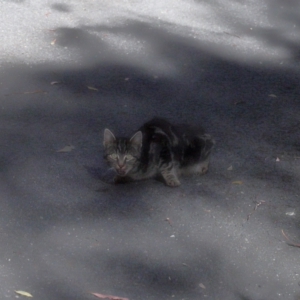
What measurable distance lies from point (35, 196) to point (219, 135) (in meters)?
2.31

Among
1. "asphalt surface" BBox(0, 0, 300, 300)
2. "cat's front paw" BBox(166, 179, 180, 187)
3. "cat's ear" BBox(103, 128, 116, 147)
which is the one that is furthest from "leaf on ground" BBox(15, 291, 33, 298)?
"cat's front paw" BBox(166, 179, 180, 187)

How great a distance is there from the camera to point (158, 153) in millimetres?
5586

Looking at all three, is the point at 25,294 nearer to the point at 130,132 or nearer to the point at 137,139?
the point at 137,139

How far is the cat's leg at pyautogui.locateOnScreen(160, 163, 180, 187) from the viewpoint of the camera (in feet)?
18.2

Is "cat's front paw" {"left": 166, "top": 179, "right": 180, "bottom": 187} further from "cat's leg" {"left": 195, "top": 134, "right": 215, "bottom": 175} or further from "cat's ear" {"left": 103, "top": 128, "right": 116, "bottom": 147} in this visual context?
"cat's ear" {"left": 103, "top": 128, "right": 116, "bottom": 147}

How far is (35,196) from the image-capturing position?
532 centimetres

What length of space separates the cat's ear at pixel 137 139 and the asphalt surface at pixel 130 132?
0.46 meters

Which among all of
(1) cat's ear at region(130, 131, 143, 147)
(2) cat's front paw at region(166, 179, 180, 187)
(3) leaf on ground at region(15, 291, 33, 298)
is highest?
(1) cat's ear at region(130, 131, 143, 147)

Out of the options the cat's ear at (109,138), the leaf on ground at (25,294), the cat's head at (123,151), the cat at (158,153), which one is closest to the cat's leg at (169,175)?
the cat at (158,153)

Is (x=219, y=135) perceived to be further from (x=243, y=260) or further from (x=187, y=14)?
(x=187, y=14)

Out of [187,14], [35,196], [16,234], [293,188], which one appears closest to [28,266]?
[16,234]

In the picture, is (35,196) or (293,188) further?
(293,188)

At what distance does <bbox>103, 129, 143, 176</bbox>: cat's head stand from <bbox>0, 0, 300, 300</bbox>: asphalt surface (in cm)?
24

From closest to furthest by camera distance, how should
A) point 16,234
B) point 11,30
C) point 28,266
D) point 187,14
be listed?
1. point 28,266
2. point 16,234
3. point 11,30
4. point 187,14
